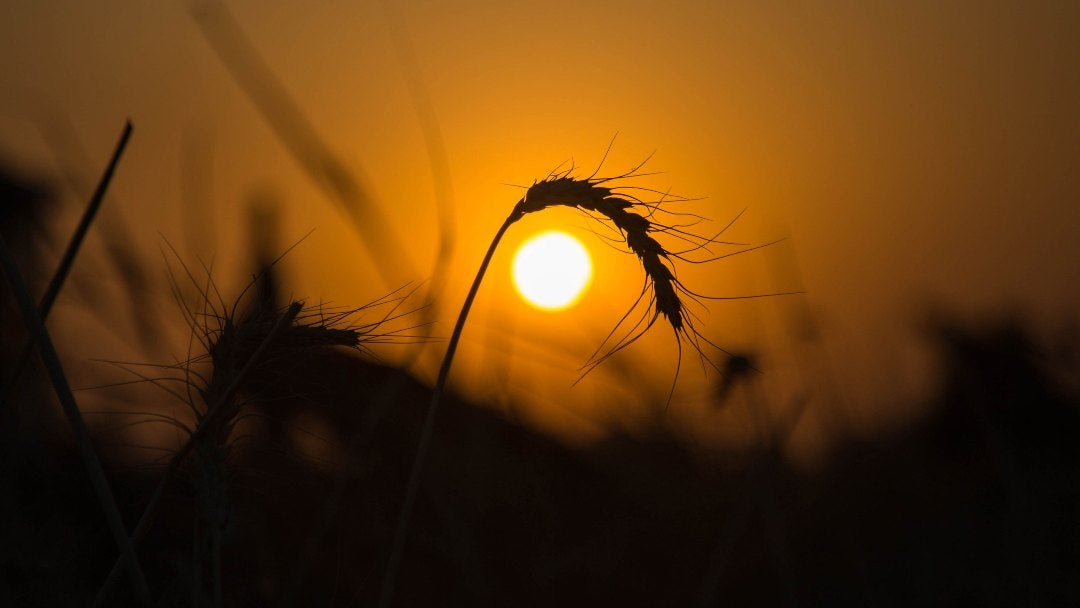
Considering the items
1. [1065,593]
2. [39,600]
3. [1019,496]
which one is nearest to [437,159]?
[39,600]

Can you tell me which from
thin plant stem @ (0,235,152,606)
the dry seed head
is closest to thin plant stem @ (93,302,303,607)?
thin plant stem @ (0,235,152,606)

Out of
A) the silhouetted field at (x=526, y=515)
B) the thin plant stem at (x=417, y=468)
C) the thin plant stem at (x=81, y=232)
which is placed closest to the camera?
the thin plant stem at (x=81, y=232)

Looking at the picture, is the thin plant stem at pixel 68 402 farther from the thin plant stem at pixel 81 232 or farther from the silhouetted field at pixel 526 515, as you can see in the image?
the silhouetted field at pixel 526 515

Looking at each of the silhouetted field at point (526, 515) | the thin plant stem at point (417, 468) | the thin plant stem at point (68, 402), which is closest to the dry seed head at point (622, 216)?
the thin plant stem at point (417, 468)

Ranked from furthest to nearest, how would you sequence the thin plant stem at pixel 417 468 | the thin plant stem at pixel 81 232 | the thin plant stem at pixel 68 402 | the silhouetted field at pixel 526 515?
the silhouetted field at pixel 526 515 → the thin plant stem at pixel 417 468 → the thin plant stem at pixel 81 232 → the thin plant stem at pixel 68 402

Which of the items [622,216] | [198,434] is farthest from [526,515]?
[198,434]

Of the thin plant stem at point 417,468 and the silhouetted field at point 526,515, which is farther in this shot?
the silhouetted field at point 526,515

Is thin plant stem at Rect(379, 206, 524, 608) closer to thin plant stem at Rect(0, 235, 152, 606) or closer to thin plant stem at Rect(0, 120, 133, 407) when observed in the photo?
thin plant stem at Rect(0, 235, 152, 606)

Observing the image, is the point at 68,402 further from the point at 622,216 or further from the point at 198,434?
the point at 622,216

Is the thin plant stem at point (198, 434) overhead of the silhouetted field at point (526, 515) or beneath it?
overhead
